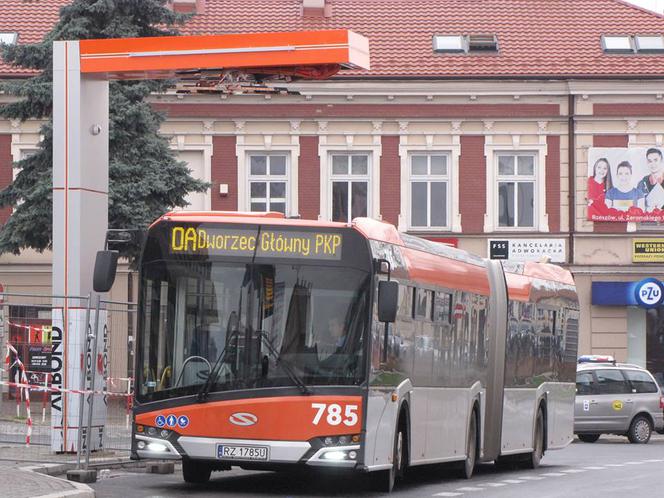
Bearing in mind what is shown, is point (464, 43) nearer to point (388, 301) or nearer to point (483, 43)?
point (483, 43)

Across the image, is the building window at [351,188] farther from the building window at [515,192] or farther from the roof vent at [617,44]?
the roof vent at [617,44]

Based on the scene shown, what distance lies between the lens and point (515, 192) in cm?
4088

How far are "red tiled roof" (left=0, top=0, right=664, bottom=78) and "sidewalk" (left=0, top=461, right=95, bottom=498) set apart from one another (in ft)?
84.6

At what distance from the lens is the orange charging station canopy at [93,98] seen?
18578 millimetres

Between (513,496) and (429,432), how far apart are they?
5.24ft

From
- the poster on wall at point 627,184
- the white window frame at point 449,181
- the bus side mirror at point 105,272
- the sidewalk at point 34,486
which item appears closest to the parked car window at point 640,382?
the poster on wall at point 627,184

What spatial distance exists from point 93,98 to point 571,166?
22.5m

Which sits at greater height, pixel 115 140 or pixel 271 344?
pixel 115 140

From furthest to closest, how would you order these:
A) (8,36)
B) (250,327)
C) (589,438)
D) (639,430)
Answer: (8,36)
(589,438)
(639,430)
(250,327)

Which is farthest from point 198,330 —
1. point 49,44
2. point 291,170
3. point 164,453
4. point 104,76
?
point 291,170

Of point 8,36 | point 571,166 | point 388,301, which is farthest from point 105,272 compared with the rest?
point 8,36

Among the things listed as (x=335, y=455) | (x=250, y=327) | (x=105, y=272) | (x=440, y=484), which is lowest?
(x=440, y=484)

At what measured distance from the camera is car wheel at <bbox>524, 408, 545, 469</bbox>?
934 inches

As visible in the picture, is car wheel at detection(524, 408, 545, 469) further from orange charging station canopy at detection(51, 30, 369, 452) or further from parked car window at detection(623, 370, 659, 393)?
parked car window at detection(623, 370, 659, 393)
